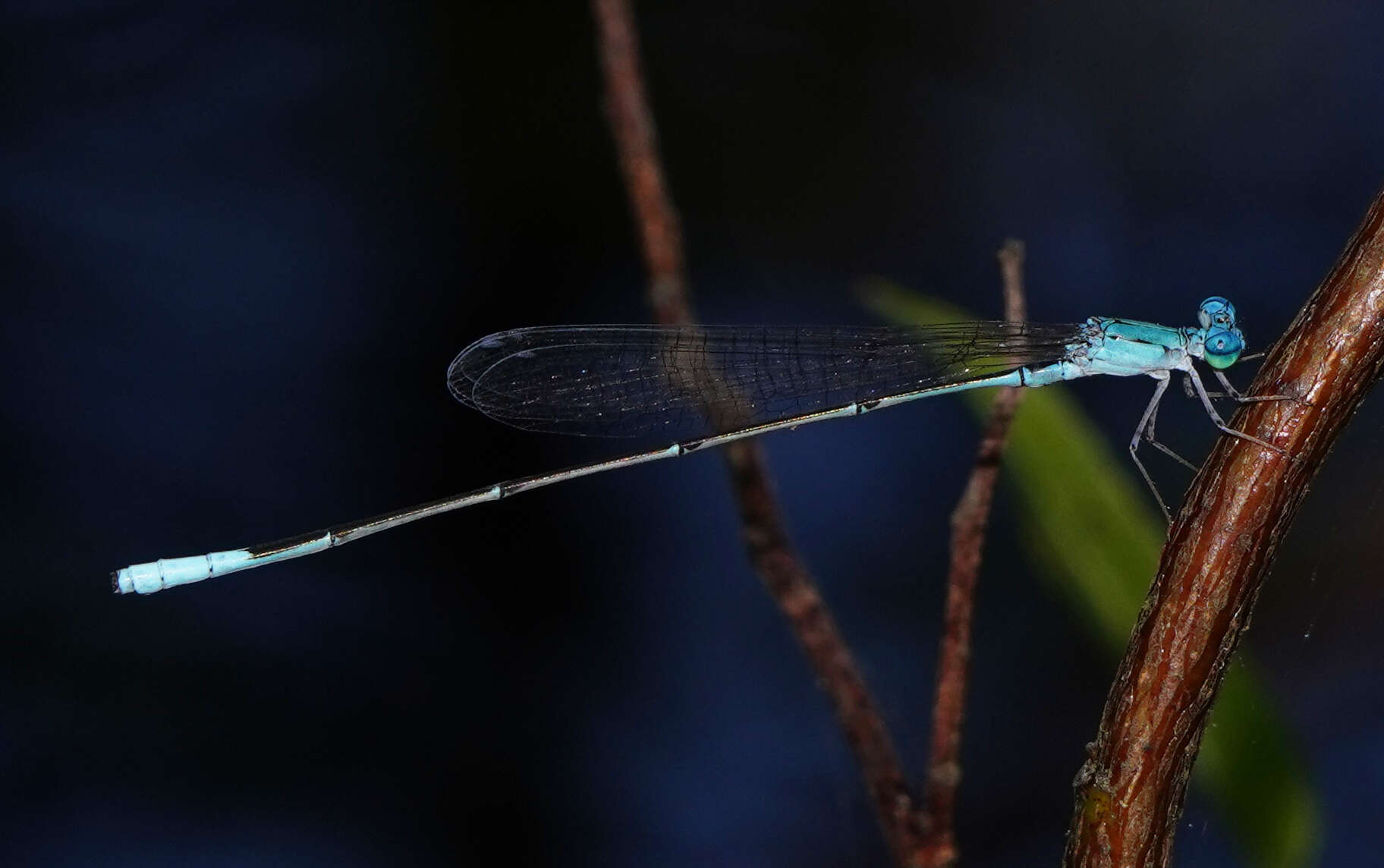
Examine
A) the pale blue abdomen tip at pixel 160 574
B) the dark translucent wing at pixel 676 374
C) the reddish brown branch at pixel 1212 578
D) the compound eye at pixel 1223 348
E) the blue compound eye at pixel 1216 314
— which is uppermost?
the dark translucent wing at pixel 676 374

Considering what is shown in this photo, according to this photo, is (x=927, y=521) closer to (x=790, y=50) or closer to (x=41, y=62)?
(x=790, y=50)

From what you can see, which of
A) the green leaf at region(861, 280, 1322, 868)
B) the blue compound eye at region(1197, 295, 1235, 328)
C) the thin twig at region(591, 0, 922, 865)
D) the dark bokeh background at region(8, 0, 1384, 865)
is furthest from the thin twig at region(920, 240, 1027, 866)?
the dark bokeh background at region(8, 0, 1384, 865)

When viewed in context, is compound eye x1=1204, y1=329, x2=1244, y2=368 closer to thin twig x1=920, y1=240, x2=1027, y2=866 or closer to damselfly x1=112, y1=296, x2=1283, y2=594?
damselfly x1=112, y1=296, x2=1283, y2=594

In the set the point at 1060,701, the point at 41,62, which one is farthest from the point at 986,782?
the point at 41,62

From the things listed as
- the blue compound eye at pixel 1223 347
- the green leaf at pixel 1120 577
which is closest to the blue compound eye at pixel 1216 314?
the blue compound eye at pixel 1223 347

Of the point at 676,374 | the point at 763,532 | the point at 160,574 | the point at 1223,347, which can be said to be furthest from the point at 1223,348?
the point at 160,574

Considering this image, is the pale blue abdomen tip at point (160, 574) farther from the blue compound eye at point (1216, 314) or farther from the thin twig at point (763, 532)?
the blue compound eye at point (1216, 314)
